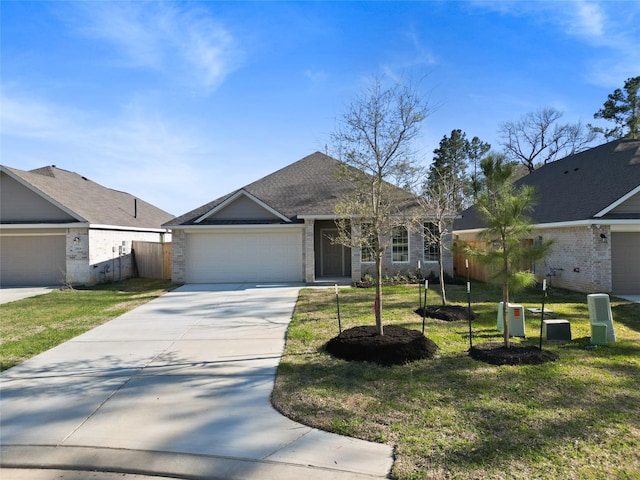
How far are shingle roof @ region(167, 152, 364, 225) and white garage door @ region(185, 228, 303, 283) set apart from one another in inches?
42.0

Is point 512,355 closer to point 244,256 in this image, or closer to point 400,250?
point 400,250

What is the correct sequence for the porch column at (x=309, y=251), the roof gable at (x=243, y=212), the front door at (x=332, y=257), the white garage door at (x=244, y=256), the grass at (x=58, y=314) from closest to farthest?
the grass at (x=58, y=314), the porch column at (x=309, y=251), the roof gable at (x=243, y=212), the white garage door at (x=244, y=256), the front door at (x=332, y=257)

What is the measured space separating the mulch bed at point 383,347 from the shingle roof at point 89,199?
14.4 meters

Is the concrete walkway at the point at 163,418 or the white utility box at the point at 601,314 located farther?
the white utility box at the point at 601,314

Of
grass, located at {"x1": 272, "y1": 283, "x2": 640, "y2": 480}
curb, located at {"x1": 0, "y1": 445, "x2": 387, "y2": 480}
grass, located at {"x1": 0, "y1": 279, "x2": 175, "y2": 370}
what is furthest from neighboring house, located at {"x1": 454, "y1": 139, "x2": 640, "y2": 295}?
grass, located at {"x1": 0, "y1": 279, "x2": 175, "y2": 370}

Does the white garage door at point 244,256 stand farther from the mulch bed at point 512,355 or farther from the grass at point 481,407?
the mulch bed at point 512,355

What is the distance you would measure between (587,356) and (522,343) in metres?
1.03

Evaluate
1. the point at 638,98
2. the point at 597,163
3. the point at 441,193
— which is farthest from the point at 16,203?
the point at 638,98

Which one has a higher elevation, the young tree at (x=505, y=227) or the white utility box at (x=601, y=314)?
the young tree at (x=505, y=227)

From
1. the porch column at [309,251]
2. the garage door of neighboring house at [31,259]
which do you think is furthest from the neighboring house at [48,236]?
the porch column at [309,251]

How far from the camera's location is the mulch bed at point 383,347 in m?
6.34

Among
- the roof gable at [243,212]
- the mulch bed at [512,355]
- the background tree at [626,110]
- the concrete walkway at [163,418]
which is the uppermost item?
the background tree at [626,110]

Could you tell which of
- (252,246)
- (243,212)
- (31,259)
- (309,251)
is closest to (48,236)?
(31,259)

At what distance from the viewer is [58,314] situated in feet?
35.0
